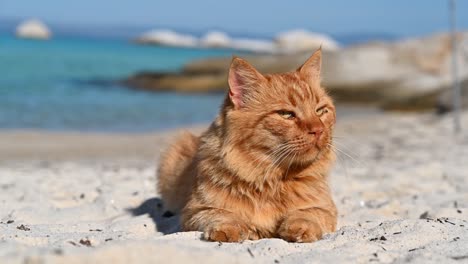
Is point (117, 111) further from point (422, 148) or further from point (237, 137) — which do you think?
point (237, 137)

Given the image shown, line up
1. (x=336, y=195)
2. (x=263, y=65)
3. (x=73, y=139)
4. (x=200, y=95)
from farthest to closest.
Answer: (x=263, y=65)
(x=200, y=95)
(x=73, y=139)
(x=336, y=195)

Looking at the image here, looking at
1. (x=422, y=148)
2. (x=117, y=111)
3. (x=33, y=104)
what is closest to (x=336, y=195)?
(x=422, y=148)

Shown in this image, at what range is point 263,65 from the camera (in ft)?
94.8

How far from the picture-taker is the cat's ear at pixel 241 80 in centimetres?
399

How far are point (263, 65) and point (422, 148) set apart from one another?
1862cm

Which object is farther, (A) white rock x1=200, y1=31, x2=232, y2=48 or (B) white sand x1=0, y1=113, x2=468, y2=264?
(A) white rock x1=200, y1=31, x2=232, y2=48

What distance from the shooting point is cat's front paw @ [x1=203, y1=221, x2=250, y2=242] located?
3611mm

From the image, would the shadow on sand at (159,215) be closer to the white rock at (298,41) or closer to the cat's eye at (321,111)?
the cat's eye at (321,111)

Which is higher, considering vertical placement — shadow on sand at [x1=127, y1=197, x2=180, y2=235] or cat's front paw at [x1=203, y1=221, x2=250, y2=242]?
cat's front paw at [x1=203, y1=221, x2=250, y2=242]

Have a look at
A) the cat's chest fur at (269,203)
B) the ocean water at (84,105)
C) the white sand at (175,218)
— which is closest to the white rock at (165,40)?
the ocean water at (84,105)

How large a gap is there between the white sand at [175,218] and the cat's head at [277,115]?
1.86ft

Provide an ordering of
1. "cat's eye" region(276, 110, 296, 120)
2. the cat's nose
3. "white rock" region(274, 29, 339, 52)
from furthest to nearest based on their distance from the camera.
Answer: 1. "white rock" region(274, 29, 339, 52)
2. "cat's eye" region(276, 110, 296, 120)
3. the cat's nose

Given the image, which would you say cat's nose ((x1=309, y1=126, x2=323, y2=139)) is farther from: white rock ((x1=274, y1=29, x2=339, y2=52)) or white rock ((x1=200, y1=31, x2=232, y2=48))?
white rock ((x1=200, y1=31, x2=232, y2=48))

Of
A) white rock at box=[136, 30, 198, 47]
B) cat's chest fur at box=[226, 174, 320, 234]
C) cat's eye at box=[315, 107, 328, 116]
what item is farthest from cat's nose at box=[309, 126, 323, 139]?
white rock at box=[136, 30, 198, 47]
